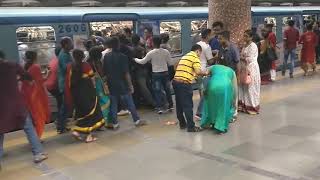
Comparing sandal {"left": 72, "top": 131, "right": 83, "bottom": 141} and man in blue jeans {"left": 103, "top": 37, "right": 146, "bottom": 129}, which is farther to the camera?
man in blue jeans {"left": 103, "top": 37, "right": 146, "bottom": 129}

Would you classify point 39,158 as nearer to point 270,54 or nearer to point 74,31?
point 74,31

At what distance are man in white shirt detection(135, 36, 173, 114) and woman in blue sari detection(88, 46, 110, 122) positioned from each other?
93cm

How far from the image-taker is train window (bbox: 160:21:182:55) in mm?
10836

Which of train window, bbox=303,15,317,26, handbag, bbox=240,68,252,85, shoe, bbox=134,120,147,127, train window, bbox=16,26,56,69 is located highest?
train window, bbox=16,26,56,69

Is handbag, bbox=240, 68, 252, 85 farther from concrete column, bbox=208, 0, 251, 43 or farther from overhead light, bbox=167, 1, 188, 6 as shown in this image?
overhead light, bbox=167, 1, 188, 6

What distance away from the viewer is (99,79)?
6.74 metres

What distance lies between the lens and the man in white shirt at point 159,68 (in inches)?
293

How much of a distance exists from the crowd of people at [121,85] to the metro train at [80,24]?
3.18 feet

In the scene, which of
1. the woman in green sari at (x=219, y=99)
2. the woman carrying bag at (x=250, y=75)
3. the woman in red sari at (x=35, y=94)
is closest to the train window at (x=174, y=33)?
the woman carrying bag at (x=250, y=75)

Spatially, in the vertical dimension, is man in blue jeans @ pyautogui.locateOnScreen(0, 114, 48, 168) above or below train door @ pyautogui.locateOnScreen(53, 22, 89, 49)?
below

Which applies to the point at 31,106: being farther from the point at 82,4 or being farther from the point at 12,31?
the point at 82,4

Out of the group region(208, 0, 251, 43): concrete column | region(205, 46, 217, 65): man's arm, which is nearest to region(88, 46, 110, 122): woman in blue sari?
region(205, 46, 217, 65): man's arm

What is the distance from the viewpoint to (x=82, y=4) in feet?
31.8

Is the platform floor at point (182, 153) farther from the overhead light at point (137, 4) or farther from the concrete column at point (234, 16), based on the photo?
the overhead light at point (137, 4)
